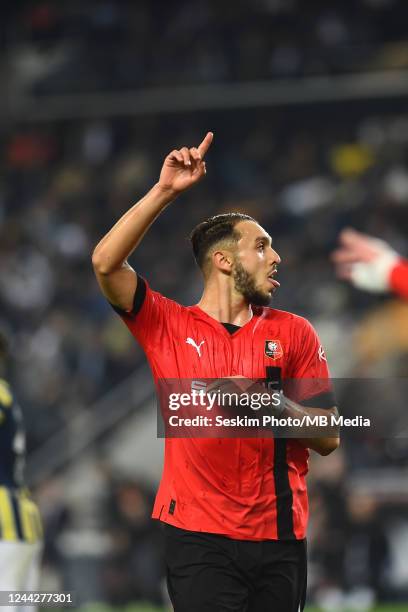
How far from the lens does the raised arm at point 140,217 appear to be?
3994mm

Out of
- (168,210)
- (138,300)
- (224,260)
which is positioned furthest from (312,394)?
(168,210)

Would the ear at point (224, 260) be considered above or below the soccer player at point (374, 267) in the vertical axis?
below

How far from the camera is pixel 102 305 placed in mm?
13742

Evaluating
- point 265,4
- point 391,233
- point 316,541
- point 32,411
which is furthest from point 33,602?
point 265,4

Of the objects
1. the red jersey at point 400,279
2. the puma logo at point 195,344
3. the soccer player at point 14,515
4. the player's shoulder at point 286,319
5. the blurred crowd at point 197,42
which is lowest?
the soccer player at point 14,515

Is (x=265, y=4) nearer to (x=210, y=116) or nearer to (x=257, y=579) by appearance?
(x=210, y=116)

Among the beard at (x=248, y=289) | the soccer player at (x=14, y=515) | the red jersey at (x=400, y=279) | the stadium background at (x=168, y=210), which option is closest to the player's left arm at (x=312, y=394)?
the beard at (x=248, y=289)

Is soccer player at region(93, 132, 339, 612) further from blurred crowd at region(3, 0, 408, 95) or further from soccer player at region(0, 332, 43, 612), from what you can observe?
blurred crowd at region(3, 0, 408, 95)

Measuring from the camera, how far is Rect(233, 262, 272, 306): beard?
14.0ft

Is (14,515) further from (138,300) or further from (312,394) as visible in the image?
(312,394)

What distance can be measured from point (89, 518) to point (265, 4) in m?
8.68

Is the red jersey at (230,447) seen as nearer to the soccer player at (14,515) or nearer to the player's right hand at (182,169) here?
the player's right hand at (182,169)

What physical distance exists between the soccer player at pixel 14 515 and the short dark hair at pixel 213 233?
164 cm

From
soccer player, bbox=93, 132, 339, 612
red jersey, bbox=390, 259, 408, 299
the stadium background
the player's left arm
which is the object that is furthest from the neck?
the stadium background
